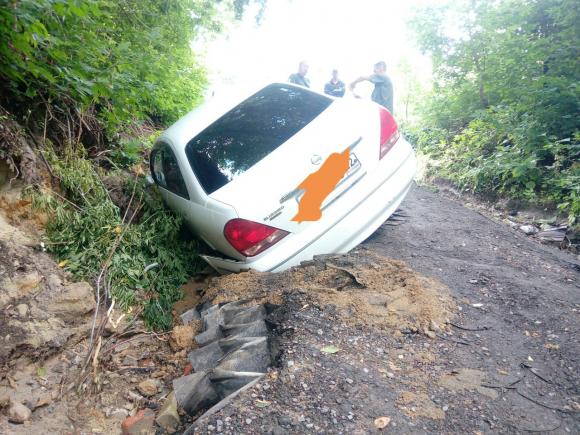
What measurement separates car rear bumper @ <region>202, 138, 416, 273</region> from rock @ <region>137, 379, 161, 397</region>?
3.33ft

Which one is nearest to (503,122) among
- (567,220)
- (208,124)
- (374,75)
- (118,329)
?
(567,220)

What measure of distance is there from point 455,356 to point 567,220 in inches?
129

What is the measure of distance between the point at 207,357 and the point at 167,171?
2162 mm

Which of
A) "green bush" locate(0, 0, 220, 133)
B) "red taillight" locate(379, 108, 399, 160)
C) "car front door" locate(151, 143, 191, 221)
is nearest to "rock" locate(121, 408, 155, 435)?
"car front door" locate(151, 143, 191, 221)

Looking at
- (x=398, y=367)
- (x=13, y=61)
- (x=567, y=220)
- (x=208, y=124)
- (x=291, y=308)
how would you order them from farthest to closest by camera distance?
(x=567, y=220) → (x=208, y=124) → (x=13, y=61) → (x=291, y=308) → (x=398, y=367)

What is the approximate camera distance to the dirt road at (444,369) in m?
1.70

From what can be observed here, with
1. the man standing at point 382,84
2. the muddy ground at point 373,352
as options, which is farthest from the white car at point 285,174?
the man standing at point 382,84

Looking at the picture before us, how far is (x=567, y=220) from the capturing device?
4.38 meters

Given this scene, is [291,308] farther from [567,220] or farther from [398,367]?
[567,220]

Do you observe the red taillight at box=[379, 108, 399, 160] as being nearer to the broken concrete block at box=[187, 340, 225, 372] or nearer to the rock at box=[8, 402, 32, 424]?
the broken concrete block at box=[187, 340, 225, 372]

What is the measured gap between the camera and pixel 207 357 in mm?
2416

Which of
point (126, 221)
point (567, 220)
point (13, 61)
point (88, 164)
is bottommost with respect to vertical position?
point (567, 220)

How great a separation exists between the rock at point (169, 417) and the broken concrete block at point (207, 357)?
0.25 meters

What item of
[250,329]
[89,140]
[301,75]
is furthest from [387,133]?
[301,75]
